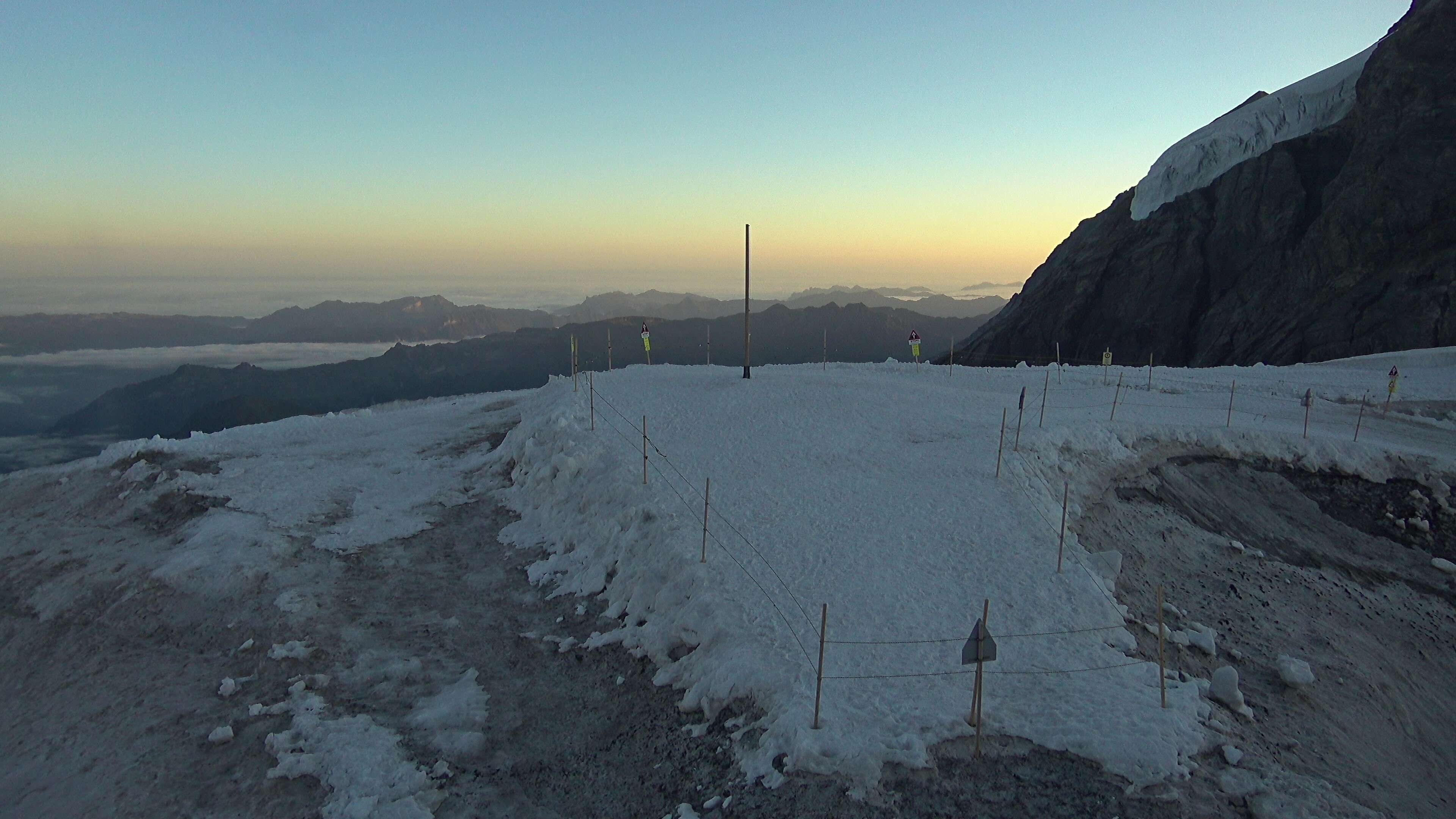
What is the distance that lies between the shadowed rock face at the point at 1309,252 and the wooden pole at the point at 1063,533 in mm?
44886

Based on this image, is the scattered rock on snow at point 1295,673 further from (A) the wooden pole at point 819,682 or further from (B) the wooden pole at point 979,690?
(A) the wooden pole at point 819,682

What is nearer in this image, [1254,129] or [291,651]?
[291,651]

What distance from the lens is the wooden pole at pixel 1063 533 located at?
15.1m

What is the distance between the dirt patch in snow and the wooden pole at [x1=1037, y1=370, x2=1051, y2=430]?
11.4 feet

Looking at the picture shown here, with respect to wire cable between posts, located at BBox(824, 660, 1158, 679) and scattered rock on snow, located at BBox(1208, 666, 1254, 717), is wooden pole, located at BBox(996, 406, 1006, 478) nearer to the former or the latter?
wire cable between posts, located at BBox(824, 660, 1158, 679)

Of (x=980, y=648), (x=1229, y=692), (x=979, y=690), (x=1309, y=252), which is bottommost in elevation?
(x=1229, y=692)

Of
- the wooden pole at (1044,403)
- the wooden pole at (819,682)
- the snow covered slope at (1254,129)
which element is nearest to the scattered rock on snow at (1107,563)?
the wooden pole at (1044,403)

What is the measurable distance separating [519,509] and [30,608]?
1109 centimetres

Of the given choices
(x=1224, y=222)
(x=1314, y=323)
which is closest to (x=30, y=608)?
(x=1314, y=323)

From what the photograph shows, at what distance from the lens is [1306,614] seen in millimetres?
16375

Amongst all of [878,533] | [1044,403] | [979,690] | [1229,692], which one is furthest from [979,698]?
[1044,403]

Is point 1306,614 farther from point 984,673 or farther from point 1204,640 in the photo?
point 984,673

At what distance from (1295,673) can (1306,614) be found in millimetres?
4985

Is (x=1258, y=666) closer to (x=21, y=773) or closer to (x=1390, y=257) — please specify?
(x=21, y=773)
